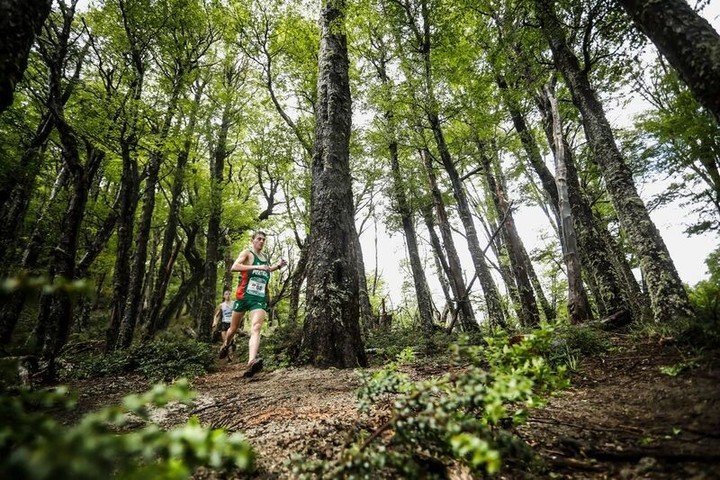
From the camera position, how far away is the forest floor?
175cm

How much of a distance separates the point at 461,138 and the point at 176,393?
42.6 ft

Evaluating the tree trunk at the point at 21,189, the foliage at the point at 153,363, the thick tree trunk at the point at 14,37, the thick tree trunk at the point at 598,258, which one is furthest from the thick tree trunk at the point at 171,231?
the thick tree trunk at the point at 598,258

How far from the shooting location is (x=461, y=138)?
491 inches

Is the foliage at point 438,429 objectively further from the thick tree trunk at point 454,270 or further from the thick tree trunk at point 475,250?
the thick tree trunk at point 475,250

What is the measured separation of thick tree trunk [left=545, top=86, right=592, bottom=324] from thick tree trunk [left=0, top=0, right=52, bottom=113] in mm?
7770

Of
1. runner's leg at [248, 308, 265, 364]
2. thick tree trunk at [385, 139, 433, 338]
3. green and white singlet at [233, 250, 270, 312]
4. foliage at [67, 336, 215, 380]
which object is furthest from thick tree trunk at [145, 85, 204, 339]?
runner's leg at [248, 308, 265, 364]

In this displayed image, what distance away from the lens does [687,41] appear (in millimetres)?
3270

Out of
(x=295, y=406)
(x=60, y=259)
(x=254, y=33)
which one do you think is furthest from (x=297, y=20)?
(x=295, y=406)

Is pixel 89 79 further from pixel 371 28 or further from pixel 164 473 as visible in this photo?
pixel 164 473

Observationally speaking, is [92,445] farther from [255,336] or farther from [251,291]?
[251,291]

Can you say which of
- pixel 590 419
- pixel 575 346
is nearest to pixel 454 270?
pixel 575 346

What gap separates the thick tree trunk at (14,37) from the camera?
6.66 feet

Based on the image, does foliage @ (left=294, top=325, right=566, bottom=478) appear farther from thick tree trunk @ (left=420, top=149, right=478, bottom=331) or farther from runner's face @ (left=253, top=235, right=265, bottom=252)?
thick tree trunk @ (left=420, top=149, right=478, bottom=331)

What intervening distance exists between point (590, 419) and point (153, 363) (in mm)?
7097
